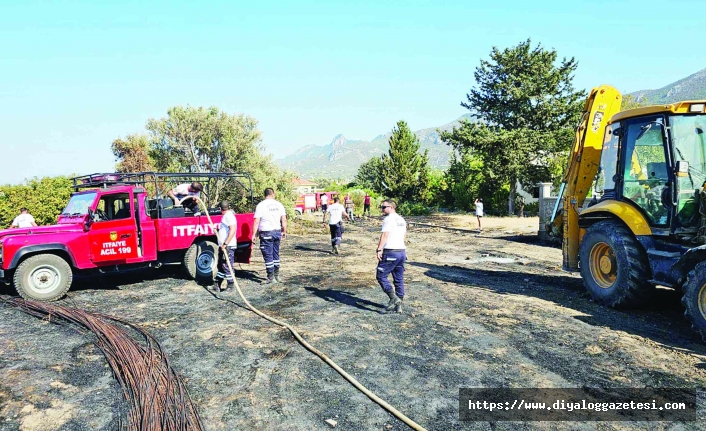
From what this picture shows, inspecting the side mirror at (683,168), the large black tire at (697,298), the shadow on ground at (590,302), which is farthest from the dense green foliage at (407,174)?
the large black tire at (697,298)

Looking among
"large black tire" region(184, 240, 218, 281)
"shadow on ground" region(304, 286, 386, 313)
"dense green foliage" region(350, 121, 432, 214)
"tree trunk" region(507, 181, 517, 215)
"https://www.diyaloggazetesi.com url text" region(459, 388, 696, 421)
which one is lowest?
"https://www.diyaloggazetesi.com url text" region(459, 388, 696, 421)

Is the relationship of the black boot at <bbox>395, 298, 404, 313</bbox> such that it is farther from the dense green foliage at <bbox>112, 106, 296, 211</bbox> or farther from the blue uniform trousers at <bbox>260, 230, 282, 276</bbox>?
the dense green foliage at <bbox>112, 106, 296, 211</bbox>

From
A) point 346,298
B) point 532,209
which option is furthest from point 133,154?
point 532,209

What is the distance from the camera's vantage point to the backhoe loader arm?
8.54 m

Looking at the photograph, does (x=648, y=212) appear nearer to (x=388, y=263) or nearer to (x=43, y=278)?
(x=388, y=263)

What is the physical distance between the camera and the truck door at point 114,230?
Result: 8.44m

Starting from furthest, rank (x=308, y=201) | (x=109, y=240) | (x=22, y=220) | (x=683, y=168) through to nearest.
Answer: (x=308, y=201)
(x=22, y=220)
(x=109, y=240)
(x=683, y=168)

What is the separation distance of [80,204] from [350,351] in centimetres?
674

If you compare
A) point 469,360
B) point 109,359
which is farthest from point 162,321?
point 469,360

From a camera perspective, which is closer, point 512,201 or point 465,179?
point 512,201

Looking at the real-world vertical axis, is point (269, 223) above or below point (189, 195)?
below

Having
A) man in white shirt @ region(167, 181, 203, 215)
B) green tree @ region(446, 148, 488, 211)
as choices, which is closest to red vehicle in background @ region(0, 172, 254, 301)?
man in white shirt @ region(167, 181, 203, 215)

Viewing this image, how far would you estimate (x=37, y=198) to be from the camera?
14.4 metres

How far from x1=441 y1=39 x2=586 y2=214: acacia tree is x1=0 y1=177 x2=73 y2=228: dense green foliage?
2101 centimetres
